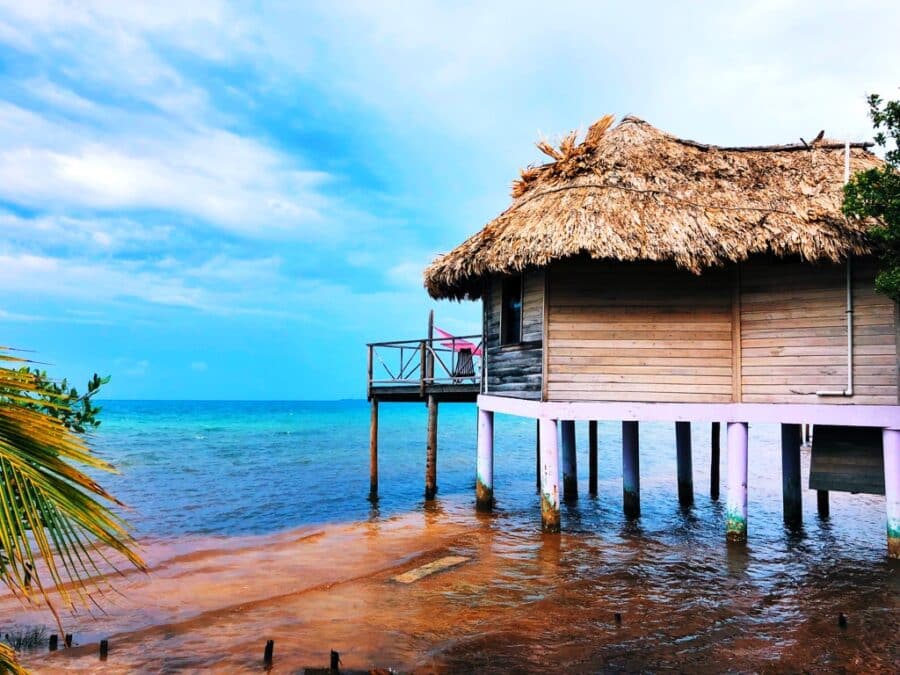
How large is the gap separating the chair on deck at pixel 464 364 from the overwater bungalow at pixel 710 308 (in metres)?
4.40

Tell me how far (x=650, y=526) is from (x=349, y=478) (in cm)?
1449

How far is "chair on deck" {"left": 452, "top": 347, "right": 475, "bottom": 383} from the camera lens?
17.9 meters

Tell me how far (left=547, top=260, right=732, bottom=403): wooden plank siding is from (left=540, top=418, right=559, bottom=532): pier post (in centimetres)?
64

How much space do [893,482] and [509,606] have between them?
661 centimetres

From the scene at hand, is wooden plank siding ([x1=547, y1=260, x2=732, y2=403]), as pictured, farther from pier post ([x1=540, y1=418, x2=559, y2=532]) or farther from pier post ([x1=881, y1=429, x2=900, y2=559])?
pier post ([x1=881, y1=429, x2=900, y2=559])

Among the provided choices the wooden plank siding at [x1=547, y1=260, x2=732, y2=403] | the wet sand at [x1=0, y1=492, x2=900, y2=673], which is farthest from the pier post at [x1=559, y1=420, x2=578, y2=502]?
the wooden plank siding at [x1=547, y1=260, x2=732, y2=403]

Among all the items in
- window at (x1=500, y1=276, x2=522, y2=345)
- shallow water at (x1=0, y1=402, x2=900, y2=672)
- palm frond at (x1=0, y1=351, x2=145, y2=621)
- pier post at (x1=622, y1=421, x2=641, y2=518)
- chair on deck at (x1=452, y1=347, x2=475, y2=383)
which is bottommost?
shallow water at (x1=0, y1=402, x2=900, y2=672)

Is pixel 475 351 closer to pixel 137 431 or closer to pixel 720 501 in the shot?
pixel 720 501

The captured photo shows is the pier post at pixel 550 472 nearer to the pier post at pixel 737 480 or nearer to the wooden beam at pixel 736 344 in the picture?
the pier post at pixel 737 480

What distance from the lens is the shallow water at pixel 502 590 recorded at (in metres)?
7.57

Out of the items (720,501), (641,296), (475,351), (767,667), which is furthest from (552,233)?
(720,501)

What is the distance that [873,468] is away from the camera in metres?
11.6

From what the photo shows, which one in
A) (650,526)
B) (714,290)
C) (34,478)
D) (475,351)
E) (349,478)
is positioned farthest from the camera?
(349,478)

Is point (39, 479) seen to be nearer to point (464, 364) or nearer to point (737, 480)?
point (737, 480)
